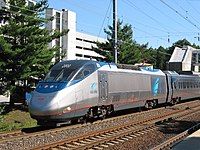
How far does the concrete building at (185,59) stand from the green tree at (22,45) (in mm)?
85958

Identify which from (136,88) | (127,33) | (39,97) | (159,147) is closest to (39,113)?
(39,97)

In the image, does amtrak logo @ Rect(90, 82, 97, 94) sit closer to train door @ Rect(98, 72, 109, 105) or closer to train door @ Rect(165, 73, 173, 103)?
train door @ Rect(98, 72, 109, 105)

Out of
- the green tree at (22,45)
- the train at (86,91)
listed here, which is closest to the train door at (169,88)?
the train at (86,91)

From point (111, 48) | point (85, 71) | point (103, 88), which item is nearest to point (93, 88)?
point (85, 71)

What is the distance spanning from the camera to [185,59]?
382ft

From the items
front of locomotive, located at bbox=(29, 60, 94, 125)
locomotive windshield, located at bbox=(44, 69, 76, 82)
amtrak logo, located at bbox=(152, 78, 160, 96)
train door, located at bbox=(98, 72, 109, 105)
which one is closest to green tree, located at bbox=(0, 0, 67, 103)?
amtrak logo, located at bbox=(152, 78, 160, 96)

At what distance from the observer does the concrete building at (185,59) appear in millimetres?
115438

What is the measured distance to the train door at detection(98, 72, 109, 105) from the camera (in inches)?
752

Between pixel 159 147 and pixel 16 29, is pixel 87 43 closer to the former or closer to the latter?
pixel 16 29

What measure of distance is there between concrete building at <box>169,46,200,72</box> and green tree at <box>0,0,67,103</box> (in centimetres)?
8596

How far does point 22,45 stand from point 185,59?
91.0 metres

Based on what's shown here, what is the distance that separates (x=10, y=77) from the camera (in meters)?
30.3

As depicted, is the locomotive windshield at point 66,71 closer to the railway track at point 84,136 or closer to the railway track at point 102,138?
the railway track at point 84,136

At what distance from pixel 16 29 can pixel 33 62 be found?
9.50 ft
